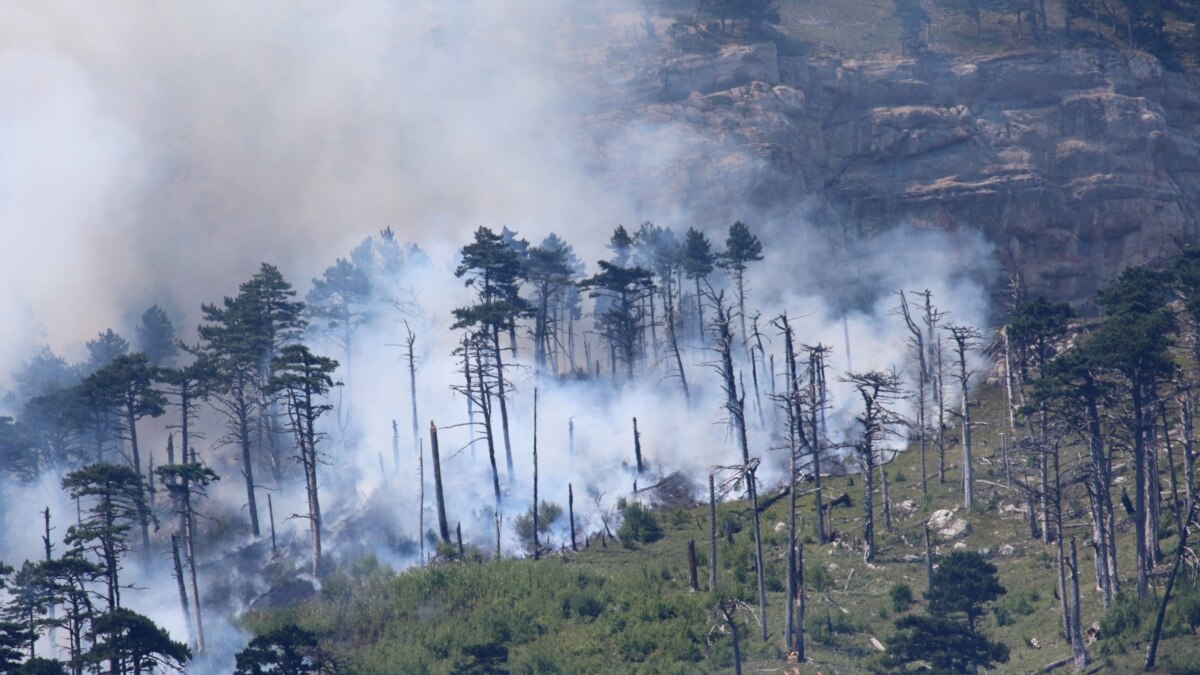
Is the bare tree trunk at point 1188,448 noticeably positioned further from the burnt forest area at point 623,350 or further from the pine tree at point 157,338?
the pine tree at point 157,338

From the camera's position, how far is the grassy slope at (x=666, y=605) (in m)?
50.8

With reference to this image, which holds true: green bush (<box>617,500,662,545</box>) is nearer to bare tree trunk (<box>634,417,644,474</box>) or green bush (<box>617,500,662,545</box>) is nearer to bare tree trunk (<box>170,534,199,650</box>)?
bare tree trunk (<box>634,417,644,474</box>)

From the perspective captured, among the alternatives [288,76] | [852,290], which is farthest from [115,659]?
[288,76]

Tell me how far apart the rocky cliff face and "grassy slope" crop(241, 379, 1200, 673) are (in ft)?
137

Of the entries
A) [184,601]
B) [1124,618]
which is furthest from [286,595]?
[1124,618]

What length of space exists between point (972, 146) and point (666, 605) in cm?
6875

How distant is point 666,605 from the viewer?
2228 inches

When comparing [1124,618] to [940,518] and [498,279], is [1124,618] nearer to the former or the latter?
[940,518]

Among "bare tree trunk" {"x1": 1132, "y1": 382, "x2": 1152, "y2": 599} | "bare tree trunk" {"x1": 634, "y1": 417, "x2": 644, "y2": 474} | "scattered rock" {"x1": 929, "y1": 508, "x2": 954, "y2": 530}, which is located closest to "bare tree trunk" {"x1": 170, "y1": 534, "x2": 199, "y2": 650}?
"bare tree trunk" {"x1": 634, "y1": 417, "x2": 644, "y2": 474}

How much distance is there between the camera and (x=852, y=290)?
347 ft

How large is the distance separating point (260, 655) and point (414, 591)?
13.2 metres

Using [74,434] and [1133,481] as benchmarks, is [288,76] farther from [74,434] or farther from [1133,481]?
[1133,481]

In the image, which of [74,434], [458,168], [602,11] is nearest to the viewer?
[74,434]

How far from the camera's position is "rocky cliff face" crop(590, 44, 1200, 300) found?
4168 inches
